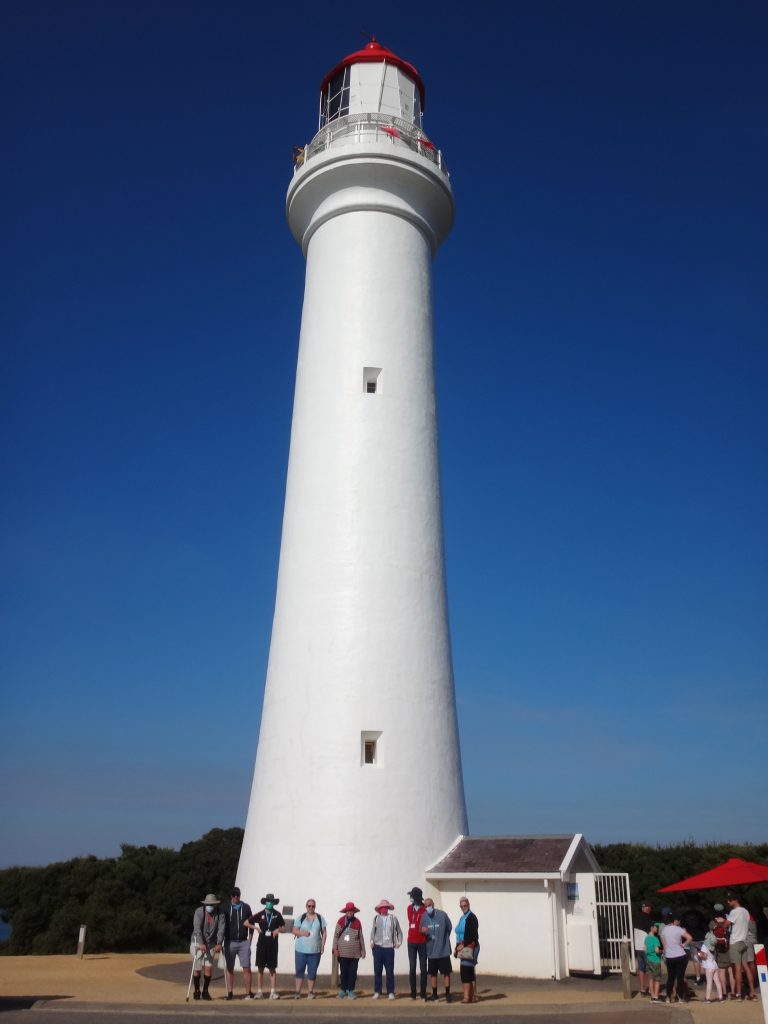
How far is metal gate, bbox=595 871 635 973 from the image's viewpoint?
16.6 meters

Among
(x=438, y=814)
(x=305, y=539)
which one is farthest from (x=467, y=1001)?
(x=305, y=539)

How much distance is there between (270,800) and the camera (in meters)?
17.0

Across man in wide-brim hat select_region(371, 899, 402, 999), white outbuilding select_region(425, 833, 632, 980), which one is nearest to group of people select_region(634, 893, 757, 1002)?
white outbuilding select_region(425, 833, 632, 980)

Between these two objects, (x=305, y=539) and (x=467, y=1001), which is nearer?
(x=467, y=1001)

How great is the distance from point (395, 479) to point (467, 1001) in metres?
9.50

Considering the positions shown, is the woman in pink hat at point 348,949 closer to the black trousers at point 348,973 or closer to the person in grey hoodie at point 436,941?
the black trousers at point 348,973

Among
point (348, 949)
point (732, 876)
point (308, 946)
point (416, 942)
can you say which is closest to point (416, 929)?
point (416, 942)

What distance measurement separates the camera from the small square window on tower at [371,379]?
19141mm

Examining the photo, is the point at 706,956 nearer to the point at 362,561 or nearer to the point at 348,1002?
the point at 348,1002

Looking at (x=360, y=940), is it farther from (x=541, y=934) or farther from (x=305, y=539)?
(x=305, y=539)

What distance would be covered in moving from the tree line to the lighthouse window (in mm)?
21159

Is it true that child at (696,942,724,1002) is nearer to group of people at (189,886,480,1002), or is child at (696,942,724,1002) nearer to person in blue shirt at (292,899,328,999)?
group of people at (189,886,480,1002)

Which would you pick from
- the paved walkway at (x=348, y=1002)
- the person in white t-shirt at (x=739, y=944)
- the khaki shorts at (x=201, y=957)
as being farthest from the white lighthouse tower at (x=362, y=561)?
the person in white t-shirt at (x=739, y=944)

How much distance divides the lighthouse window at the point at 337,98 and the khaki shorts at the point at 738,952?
19030 mm
